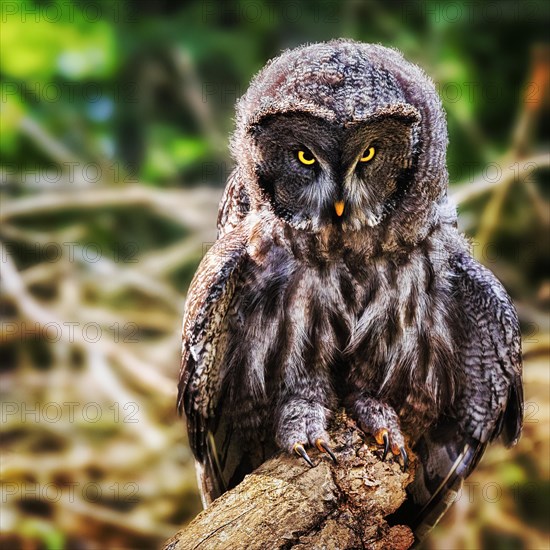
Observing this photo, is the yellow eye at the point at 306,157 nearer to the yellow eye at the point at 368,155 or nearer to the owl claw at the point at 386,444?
the yellow eye at the point at 368,155

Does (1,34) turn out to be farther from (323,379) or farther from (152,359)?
(323,379)

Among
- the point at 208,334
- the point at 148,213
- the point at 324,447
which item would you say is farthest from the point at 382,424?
the point at 148,213

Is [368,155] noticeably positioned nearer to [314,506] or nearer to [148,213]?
[314,506]

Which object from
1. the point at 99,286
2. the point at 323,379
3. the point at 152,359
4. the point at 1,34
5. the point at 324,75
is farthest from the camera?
the point at 1,34

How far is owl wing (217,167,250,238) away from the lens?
2.16 metres

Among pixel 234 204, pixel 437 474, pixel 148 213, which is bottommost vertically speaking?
pixel 437 474

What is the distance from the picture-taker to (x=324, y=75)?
179 cm

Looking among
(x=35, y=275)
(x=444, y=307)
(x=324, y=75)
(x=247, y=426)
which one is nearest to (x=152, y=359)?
(x=35, y=275)

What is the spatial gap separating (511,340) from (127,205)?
2.56 m

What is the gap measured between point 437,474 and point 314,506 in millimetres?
628

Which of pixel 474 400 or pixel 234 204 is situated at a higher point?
pixel 234 204

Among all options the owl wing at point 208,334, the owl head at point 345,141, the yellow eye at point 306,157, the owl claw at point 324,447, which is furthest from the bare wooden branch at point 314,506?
the yellow eye at point 306,157

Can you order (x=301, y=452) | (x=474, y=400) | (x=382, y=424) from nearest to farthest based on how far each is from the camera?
(x=301, y=452)
(x=382, y=424)
(x=474, y=400)

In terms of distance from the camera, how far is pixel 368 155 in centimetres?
186
